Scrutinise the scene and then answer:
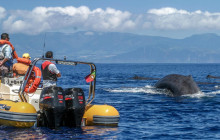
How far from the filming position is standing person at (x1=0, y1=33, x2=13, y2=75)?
1659cm

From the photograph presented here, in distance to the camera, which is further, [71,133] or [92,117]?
[92,117]

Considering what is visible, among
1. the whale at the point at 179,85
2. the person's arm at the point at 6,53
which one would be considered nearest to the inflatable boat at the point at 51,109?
the person's arm at the point at 6,53

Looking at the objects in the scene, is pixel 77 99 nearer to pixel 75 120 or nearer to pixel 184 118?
pixel 75 120

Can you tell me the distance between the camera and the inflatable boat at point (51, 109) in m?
13.7

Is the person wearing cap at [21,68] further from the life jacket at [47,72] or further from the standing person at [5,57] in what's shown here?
the life jacket at [47,72]

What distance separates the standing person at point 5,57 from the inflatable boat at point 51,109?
1.82 meters

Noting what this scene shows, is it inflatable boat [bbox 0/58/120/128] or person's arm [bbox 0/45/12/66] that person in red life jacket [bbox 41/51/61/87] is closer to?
inflatable boat [bbox 0/58/120/128]

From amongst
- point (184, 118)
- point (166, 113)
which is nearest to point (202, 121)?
point (184, 118)

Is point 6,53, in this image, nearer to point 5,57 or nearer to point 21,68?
point 5,57

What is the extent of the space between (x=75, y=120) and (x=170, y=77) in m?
16.8

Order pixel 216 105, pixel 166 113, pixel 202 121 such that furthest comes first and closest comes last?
pixel 216 105
pixel 166 113
pixel 202 121

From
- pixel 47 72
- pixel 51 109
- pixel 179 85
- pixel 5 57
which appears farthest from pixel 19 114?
pixel 179 85

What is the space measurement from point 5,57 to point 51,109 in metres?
4.17

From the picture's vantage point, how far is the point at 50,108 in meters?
13.6
